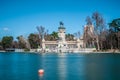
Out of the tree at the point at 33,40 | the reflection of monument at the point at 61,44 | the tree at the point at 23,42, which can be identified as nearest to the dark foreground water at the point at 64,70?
the reflection of monument at the point at 61,44

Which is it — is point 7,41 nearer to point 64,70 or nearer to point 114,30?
point 114,30

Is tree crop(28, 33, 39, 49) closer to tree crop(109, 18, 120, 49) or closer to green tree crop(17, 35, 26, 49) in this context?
green tree crop(17, 35, 26, 49)

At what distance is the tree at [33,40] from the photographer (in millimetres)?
146050

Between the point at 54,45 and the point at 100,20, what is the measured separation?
4272 cm

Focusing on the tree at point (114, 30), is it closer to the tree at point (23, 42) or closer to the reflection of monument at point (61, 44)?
the reflection of monument at point (61, 44)

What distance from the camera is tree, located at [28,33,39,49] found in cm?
14605

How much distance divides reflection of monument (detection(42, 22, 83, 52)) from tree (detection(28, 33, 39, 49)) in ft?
23.5

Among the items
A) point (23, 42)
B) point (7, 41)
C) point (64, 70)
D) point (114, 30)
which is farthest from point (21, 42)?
point (64, 70)

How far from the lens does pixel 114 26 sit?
111562 mm

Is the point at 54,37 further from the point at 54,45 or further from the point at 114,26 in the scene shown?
the point at 114,26

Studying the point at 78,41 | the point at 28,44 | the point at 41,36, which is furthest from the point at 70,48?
the point at 28,44

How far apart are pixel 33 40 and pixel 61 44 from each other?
1760cm

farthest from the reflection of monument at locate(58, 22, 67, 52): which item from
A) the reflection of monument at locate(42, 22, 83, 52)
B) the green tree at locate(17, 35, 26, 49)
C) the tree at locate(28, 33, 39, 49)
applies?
the green tree at locate(17, 35, 26, 49)

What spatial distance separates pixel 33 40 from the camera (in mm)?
148625
